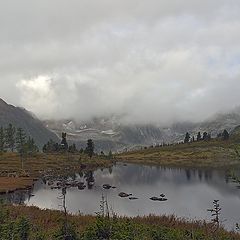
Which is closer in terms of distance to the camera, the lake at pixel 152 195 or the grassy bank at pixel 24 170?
the lake at pixel 152 195

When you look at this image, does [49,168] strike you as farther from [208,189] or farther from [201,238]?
[201,238]

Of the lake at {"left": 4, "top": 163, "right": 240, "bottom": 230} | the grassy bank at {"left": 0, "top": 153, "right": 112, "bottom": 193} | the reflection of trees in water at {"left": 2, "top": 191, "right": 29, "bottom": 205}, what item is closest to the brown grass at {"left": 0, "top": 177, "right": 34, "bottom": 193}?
the grassy bank at {"left": 0, "top": 153, "right": 112, "bottom": 193}

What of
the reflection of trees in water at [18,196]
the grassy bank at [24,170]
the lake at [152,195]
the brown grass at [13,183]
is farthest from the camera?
the grassy bank at [24,170]

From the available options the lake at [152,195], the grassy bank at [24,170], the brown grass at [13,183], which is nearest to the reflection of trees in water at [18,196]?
the lake at [152,195]

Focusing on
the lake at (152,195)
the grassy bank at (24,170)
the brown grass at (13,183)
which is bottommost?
the lake at (152,195)

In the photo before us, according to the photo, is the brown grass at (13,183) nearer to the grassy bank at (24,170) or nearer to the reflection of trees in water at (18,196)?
the grassy bank at (24,170)

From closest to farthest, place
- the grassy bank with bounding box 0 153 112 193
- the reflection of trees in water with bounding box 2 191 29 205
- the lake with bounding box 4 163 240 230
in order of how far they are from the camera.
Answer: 1. the lake with bounding box 4 163 240 230
2. the reflection of trees in water with bounding box 2 191 29 205
3. the grassy bank with bounding box 0 153 112 193

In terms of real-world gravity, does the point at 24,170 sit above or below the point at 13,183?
above

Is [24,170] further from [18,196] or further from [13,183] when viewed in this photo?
[18,196]

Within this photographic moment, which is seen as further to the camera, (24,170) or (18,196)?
(24,170)

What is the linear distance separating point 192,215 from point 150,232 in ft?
126

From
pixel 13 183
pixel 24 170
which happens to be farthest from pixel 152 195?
pixel 24 170

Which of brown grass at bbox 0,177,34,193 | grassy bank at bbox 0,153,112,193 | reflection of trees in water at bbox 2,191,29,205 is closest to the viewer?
reflection of trees in water at bbox 2,191,29,205

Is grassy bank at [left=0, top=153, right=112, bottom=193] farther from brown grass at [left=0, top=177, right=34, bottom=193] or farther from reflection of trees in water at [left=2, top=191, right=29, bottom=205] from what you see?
reflection of trees in water at [left=2, top=191, right=29, bottom=205]
